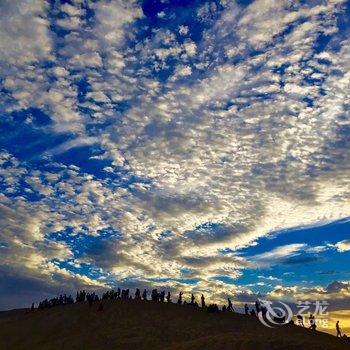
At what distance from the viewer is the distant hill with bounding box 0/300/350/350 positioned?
25022 millimetres

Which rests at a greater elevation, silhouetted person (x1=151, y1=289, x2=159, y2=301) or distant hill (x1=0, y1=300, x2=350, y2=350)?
silhouetted person (x1=151, y1=289, x2=159, y2=301)

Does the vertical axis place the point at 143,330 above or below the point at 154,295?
below

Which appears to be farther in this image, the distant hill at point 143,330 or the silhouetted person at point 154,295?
the silhouetted person at point 154,295

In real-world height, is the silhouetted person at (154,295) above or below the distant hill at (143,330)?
above

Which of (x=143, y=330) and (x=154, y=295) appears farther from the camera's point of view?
(x=154, y=295)

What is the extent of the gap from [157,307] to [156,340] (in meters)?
12.9

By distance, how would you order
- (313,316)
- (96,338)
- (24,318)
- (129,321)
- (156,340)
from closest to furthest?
(156,340)
(96,338)
(129,321)
(313,316)
(24,318)

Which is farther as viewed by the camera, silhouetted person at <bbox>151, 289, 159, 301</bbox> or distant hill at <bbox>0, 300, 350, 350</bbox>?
silhouetted person at <bbox>151, 289, 159, 301</bbox>

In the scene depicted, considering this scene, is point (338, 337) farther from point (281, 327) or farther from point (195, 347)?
point (195, 347)

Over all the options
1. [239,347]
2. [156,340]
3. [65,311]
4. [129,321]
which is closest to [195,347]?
[239,347]

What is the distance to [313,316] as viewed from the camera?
4072 centimetres

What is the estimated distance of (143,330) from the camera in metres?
34.1

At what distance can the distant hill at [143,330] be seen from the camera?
25.0 meters

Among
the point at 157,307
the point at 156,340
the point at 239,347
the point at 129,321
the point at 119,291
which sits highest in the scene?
the point at 119,291
